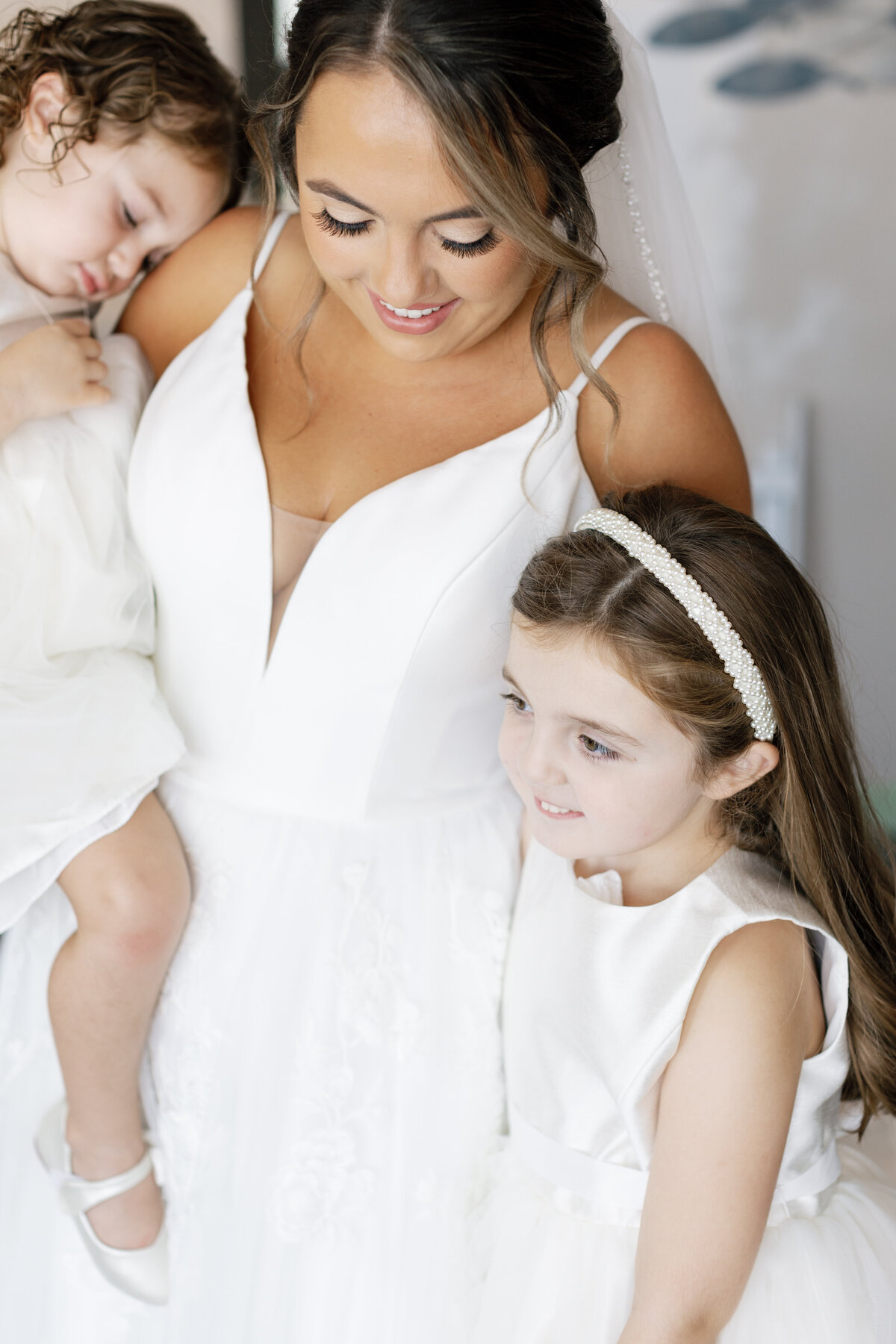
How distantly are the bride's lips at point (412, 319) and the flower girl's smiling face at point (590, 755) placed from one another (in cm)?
35

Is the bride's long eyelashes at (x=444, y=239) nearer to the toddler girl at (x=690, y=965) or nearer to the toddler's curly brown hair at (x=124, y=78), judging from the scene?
the toddler girl at (x=690, y=965)

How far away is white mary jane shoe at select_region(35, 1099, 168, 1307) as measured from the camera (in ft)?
4.47

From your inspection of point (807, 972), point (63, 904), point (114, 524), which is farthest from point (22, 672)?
point (807, 972)

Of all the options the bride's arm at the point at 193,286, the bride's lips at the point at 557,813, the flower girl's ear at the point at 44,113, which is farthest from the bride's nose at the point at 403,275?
the flower girl's ear at the point at 44,113

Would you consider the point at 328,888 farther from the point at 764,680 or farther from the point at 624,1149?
the point at 764,680

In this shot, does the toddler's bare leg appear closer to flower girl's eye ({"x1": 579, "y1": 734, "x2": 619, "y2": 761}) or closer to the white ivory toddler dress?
the white ivory toddler dress

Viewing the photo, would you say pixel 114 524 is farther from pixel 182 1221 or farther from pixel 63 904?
pixel 182 1221

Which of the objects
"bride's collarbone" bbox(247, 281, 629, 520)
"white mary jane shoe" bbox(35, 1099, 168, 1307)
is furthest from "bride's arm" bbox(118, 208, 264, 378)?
"white mary jane shoe" bbox(35, 1099, 168, 1307)

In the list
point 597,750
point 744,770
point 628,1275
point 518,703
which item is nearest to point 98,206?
point 518,703

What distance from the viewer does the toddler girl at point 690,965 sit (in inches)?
44.6

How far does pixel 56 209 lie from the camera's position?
1570 millimetres

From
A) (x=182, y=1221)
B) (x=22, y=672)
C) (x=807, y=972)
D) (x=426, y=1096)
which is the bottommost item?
(x=182, y=1221)

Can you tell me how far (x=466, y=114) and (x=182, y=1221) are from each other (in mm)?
1282

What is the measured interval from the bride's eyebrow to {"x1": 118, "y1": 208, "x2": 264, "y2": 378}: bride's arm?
0.37 metres
